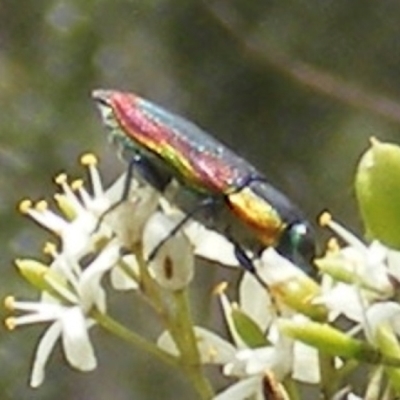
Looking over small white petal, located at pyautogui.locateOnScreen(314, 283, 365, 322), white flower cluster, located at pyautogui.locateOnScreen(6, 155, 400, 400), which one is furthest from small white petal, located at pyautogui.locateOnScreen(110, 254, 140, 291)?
small white petal, located at pyautogui.locateOnScreen(314, 283, 365, 322)

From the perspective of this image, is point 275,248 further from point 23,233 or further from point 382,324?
point 23,233

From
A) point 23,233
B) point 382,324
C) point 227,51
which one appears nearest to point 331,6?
point 227,51

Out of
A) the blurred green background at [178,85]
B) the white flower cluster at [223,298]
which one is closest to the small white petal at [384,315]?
the white flower cluster at [223,298]

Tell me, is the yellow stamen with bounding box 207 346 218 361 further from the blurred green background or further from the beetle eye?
the blurred green background

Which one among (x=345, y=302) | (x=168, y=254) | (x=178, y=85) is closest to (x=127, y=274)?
(x=168, y=254)

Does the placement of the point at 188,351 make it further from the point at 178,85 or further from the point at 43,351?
the point at 178,85

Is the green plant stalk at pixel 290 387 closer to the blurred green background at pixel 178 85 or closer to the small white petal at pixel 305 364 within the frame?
the small white petal at pixel 305 364
